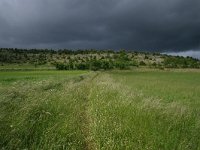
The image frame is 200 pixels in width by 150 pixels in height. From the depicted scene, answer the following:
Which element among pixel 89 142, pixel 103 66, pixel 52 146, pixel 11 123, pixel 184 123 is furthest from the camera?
pixel 103 66

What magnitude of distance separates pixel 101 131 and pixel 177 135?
2310 mm

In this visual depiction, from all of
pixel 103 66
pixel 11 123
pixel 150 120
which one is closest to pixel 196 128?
pixel 150 120

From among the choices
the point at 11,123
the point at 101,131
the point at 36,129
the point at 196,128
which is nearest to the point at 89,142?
Answer: the point at 101,131

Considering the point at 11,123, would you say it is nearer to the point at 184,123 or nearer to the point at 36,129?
the point at 36,129

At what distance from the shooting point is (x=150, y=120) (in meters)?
11.3

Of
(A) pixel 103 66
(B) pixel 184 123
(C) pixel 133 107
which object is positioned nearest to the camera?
(B) pixel 184 123

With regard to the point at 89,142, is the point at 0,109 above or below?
above

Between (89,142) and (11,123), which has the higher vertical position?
(11,123)

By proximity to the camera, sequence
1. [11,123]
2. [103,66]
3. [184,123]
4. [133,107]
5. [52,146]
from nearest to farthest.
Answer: [52,146] < [11,123] < [184,123] < [133,107] < [103,66]

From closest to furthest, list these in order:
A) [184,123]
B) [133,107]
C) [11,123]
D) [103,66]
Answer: [11,123] → [184,123] → [133,107] → [103,66]

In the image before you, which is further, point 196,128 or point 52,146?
point 196,128

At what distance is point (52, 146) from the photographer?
28.2 ft

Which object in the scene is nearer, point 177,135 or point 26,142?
point 26,142

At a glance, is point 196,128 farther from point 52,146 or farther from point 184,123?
point 52,146
